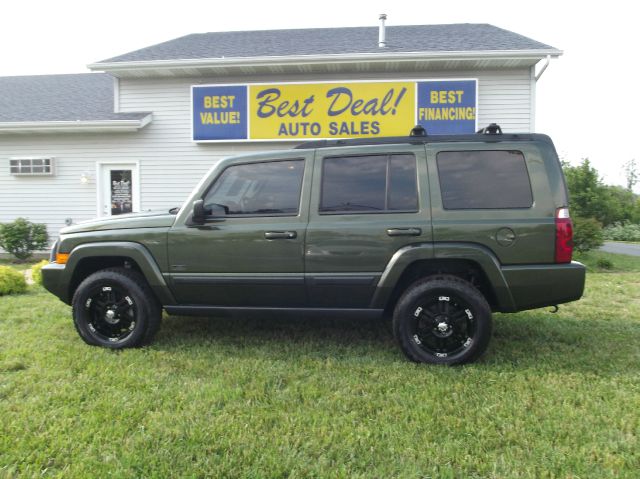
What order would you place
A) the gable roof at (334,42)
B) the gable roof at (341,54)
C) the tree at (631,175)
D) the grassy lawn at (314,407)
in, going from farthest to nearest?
the tree at (631,175)
the gable roof at (334,42)
the gable roof at (341,54)
the grassy lawn at (314,407)

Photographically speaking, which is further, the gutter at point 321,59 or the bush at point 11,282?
the gutter at point 321,59

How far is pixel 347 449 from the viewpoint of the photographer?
2.28 meters

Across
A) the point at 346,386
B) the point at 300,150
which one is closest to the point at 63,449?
the point at 346,386

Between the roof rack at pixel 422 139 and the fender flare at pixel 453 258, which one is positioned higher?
the roof rack at pixel 422 139

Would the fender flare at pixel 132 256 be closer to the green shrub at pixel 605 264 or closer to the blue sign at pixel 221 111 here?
the blue sign at pixel 221 111

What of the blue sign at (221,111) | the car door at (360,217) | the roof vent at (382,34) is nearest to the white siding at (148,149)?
the blue sign at (221,111)

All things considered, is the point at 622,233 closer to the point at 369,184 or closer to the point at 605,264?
the point at 605,264

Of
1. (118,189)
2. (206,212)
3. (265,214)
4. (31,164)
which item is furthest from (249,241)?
(31,164)

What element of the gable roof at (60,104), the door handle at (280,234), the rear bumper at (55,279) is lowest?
the rear bumper at (55,279)

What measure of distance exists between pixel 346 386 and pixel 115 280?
89.6 inches

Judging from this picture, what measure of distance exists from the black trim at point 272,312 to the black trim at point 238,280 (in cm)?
25

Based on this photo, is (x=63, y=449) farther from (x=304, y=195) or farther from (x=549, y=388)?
(x=549, y=388)

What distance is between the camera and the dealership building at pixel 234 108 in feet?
31.0

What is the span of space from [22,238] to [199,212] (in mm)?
8948
